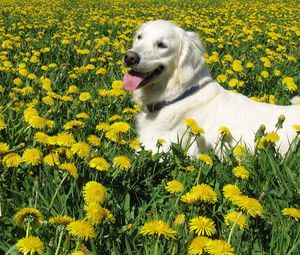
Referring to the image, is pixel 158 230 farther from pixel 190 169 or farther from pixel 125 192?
pixel 190 169

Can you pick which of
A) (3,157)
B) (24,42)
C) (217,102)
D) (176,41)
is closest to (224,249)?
(3,157)

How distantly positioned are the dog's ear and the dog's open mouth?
18cm

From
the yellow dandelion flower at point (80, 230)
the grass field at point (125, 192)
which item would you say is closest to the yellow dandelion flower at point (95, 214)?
the grass field at point (125, 192)

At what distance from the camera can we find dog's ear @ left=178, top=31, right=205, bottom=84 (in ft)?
12.2

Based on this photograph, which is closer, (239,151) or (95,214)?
→ (95,214)

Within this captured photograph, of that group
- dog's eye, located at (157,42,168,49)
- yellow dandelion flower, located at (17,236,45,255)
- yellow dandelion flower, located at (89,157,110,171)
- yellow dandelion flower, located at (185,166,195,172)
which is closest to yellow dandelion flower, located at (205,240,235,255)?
yellow dandelion flower, located at (17,236,45,255)

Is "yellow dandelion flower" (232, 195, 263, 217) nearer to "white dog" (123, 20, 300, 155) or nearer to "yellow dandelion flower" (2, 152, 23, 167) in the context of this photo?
"yellow dandelion flower" (2, 152, 23, 167)

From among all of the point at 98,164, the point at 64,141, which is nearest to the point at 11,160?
the point at 64,141

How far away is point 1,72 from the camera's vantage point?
16.6 feet

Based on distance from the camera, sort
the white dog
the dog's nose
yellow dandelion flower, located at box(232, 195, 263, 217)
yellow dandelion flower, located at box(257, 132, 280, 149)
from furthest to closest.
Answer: the dog's nose → the white dog → yellow dandelion flower, located at box(257, 132, 280, 149) → yellow dandelion flower, located at box(232, 195, 263, 217)

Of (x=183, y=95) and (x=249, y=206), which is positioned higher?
(x=249, y=206)

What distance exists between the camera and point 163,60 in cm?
376

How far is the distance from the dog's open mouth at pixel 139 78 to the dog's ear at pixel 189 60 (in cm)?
18

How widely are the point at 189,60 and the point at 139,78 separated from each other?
17.2 inches
